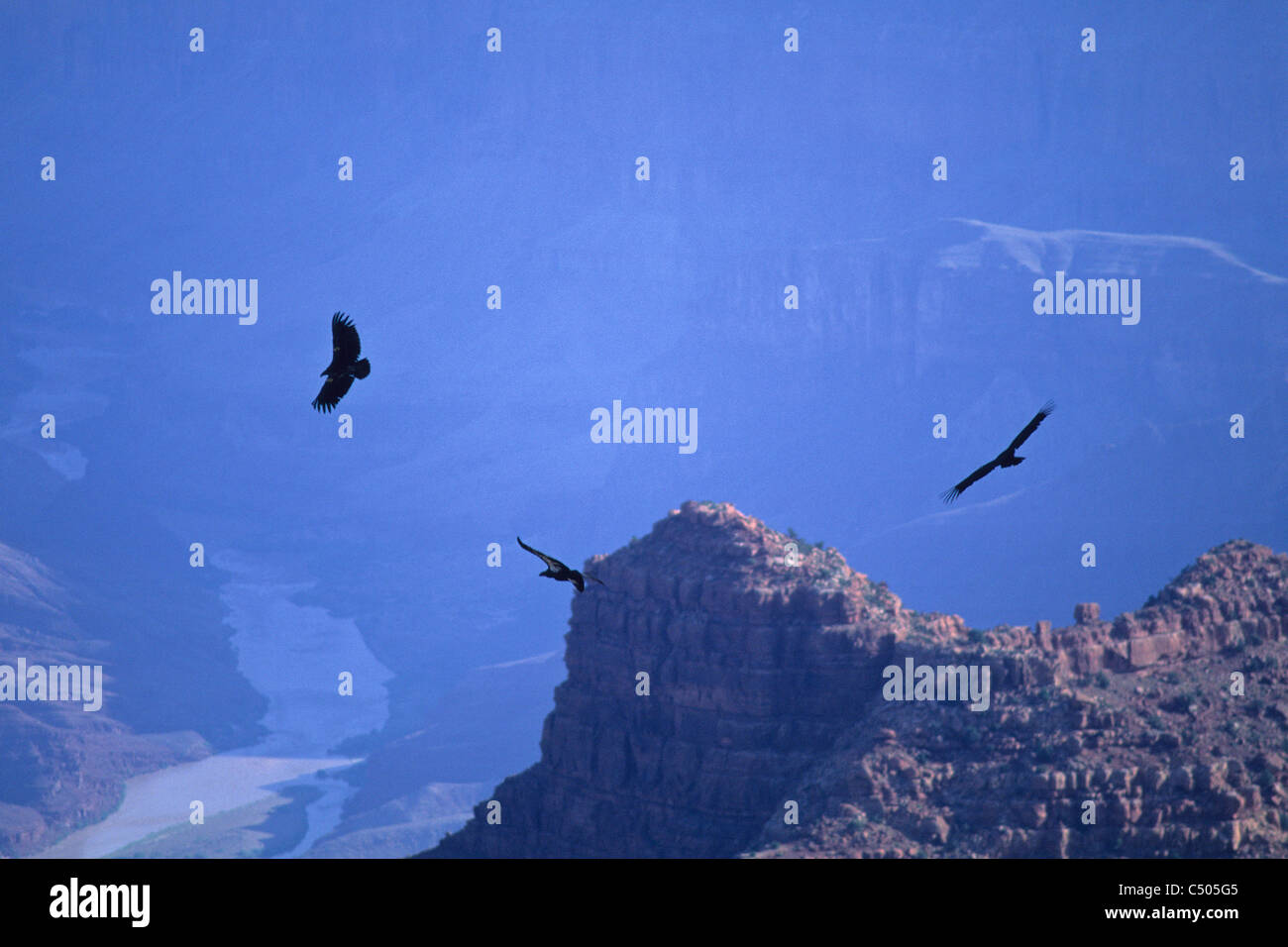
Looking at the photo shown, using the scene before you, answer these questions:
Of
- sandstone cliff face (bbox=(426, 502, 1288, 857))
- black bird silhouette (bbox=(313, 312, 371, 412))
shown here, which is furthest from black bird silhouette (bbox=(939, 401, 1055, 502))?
sandstone cliff face (bbox=(426, 502, 1288, 857))

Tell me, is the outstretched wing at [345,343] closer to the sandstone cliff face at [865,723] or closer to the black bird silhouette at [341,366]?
the black bird silhouette at [341,366]

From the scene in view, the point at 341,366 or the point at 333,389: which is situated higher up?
the point at 341,366

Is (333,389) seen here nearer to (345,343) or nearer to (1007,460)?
(345,343)

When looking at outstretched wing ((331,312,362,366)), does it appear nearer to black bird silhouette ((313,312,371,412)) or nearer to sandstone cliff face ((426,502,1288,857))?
black bird silhouette ((313,312,371,412))

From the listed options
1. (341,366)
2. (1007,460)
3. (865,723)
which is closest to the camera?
(341,366)

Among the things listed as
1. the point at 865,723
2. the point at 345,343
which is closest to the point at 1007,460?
the point at 345,343

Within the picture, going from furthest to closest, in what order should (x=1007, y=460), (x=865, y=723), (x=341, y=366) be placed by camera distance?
(x=865, y=723) < (x=1007, y=460) < (x=341, y=366)

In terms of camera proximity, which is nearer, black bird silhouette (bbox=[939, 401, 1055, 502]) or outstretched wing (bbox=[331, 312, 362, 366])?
outstretched wing (bbox=[331, 312, 362, 366])

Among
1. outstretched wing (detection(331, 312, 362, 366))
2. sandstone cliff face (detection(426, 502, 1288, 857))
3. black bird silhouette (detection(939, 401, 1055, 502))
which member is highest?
outstretched wing (detection(331, 312, 362, 366))

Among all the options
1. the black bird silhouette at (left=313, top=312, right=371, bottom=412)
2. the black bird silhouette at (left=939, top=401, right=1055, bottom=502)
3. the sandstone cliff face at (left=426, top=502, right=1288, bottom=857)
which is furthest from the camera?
the sandstone cliff face at (left=426, top=502, right=1288, bottom=857)
